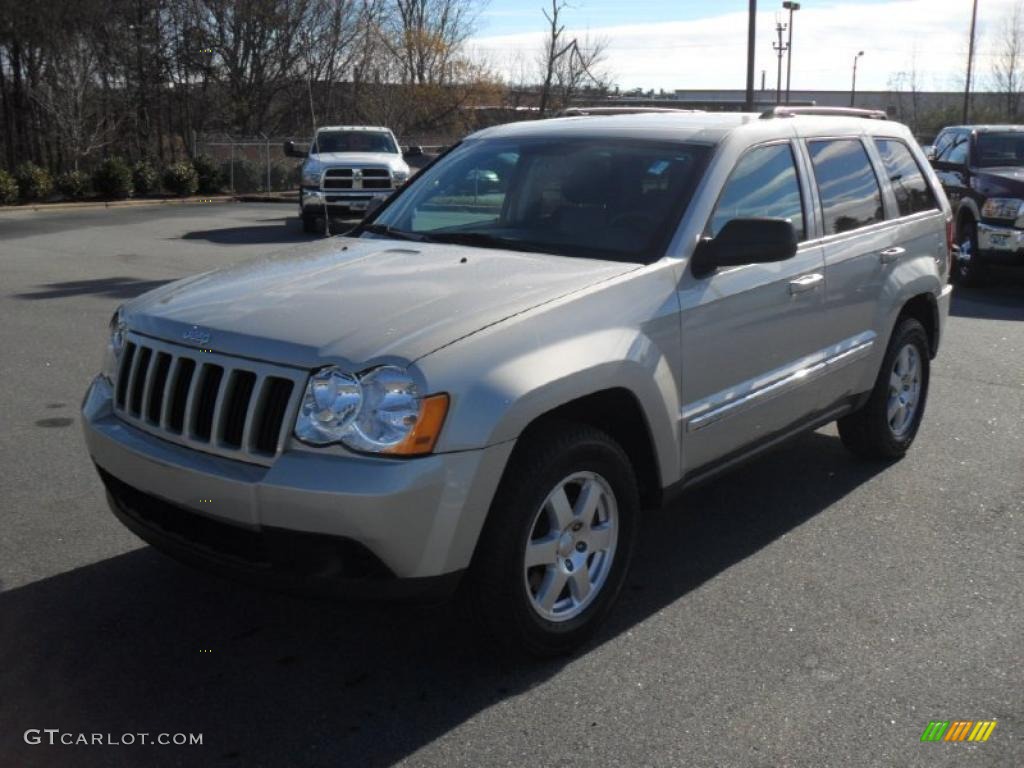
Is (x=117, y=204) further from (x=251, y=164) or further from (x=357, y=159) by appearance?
(x=357, y=159)

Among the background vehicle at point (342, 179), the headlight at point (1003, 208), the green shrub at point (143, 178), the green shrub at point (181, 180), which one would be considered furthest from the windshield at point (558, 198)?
the green shrub at point (181, 180)

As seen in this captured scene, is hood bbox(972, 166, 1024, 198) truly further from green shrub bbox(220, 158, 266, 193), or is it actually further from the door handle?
green shrub bbox(220, 158, 266, 193)

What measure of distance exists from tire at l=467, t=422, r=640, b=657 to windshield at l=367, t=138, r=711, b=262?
2.96 ft

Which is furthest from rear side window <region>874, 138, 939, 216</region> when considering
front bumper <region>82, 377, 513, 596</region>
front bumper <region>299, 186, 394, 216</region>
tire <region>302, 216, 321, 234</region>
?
tire <region>302, 216, 321, 234</region>

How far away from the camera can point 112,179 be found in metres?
28.8

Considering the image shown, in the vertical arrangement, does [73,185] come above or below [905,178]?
below

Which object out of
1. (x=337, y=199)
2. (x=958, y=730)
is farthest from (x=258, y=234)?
(x=958, y=730)

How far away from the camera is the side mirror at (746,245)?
4.32m

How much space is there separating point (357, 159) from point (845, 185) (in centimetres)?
1576

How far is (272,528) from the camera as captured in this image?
3.44 meters

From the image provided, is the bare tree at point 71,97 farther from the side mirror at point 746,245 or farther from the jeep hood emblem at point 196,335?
the side mirror at point 746,245

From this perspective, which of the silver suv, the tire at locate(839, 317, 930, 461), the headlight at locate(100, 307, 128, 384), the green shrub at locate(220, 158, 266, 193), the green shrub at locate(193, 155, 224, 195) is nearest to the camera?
the silver suv

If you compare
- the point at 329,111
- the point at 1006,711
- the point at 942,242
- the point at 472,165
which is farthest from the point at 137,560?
the point at 329,111

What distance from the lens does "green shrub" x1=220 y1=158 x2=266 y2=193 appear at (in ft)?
109
